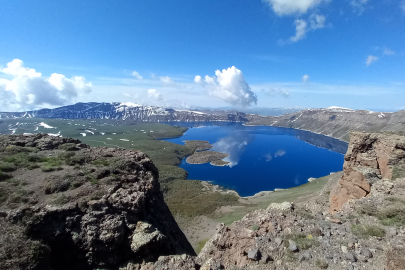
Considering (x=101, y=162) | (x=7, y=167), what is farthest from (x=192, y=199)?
(x=7, y=167)

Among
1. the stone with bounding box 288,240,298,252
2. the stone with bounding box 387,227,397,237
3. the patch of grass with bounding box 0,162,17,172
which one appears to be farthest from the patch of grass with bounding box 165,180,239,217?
the stone with bounding box 387,227,397,237

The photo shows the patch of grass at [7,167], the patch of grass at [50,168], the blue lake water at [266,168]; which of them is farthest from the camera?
the blue lake water at [266,168]

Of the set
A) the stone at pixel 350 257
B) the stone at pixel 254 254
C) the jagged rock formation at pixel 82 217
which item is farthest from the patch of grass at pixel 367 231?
the jagged rock formation at pixel 82 217

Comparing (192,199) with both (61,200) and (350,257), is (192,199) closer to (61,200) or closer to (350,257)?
(61,200)

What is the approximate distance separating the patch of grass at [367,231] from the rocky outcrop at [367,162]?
10094 mm

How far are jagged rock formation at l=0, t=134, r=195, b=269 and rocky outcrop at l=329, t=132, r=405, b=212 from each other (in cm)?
1753

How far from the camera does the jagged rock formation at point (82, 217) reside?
9.11m

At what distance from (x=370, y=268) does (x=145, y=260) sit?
9544mm

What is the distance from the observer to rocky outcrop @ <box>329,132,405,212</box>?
18.1m

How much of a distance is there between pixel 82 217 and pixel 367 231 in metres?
14.1

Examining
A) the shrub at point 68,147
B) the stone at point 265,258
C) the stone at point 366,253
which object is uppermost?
the shrub at point 68,147

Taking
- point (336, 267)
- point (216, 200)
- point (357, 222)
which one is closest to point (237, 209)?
point (216, 200)

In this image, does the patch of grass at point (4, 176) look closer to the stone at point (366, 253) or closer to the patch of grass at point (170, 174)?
the stone at point (366, 253)

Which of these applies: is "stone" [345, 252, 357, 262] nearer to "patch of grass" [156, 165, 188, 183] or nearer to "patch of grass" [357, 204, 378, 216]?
"patch of grass" [357, 204, 378, 216]
